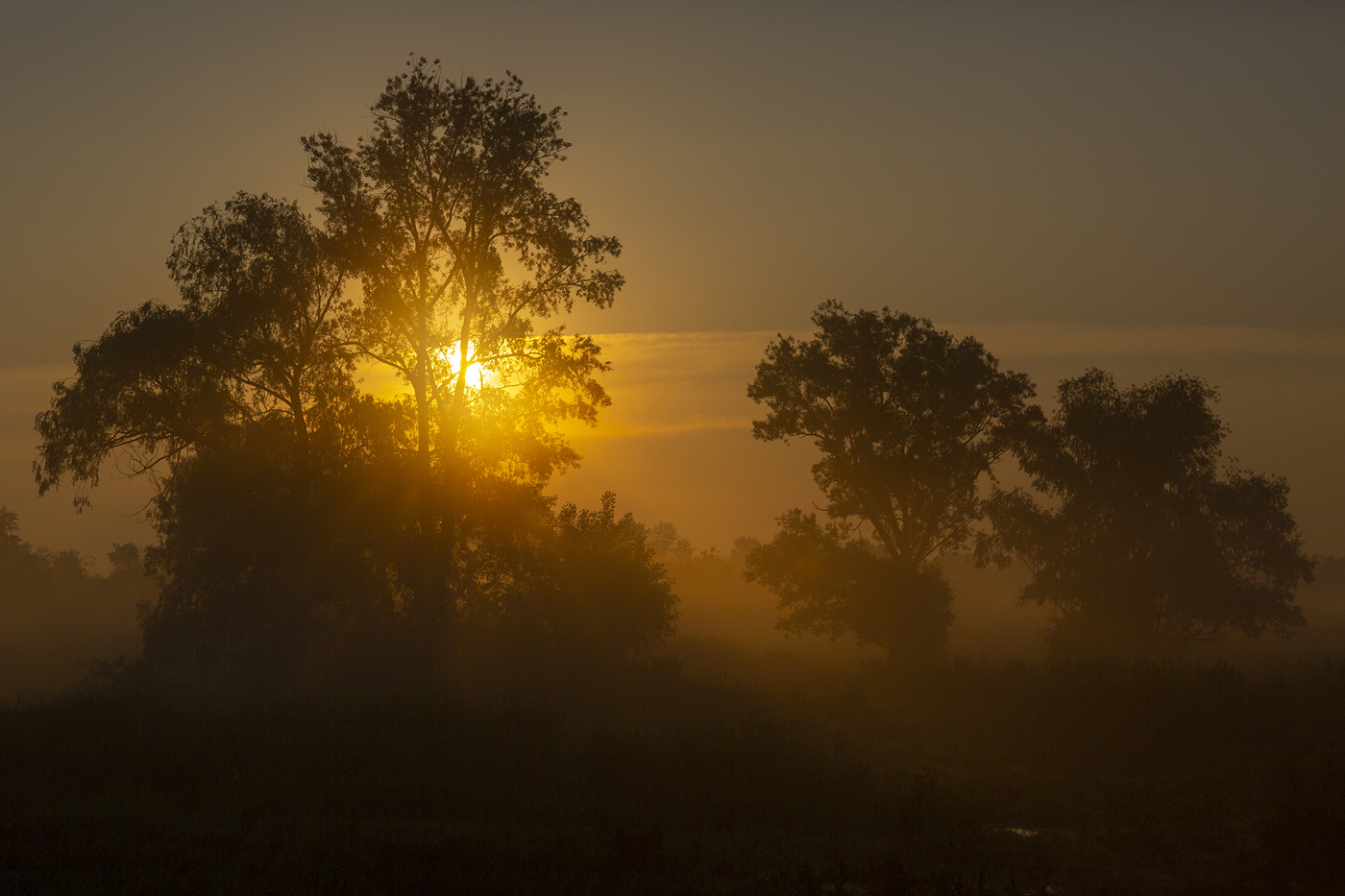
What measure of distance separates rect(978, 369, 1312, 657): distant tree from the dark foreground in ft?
48.6

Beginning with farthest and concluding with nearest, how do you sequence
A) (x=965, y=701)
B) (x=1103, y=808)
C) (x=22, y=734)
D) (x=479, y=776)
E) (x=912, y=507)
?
(x=912, y=507)
(x=965, y=701)
(x=22, y=734)
(x=479, y=776)
(x=1103, y=808)

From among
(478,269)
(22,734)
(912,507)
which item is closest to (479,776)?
(22,734)

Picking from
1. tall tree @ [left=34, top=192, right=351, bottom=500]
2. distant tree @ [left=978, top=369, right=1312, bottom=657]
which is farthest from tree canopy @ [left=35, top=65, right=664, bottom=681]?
distant tree @ [left=978, top=369, right=1312, bottom=657]

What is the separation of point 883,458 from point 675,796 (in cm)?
2324

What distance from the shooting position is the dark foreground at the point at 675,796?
40.0ft

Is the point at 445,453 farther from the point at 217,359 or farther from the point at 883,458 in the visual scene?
the point at 883,458

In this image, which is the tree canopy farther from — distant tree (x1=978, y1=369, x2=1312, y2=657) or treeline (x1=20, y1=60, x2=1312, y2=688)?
distant tree (x1=978, y1=369, x2=1312, y2=657)

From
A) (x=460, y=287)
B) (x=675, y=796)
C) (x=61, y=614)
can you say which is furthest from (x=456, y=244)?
(x=61, y=614)

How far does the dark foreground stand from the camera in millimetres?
12180

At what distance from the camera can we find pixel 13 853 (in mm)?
12469

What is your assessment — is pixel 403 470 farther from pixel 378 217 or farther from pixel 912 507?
pixel 912 507

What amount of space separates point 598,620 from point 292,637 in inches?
379

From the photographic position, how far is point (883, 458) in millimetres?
36812

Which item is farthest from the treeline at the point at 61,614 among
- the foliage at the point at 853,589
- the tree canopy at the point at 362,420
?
the foliage at the point at 853,589
